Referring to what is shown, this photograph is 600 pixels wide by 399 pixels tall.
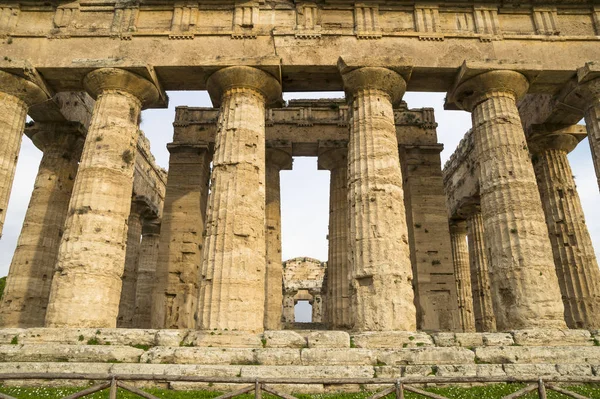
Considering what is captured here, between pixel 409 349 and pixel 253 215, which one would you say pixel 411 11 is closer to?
pixel 253 215

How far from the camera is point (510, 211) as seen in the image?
475 inches

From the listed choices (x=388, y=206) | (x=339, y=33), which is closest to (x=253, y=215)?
(x=388, y=206)

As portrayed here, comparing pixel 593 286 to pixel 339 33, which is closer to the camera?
pixel 339 33

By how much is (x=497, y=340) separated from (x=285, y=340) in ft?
15.7

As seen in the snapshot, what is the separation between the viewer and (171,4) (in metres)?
14.5

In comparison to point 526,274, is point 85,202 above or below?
above

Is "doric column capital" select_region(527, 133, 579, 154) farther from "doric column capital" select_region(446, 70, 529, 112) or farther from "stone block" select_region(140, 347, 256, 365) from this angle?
"stone block" select_region(140, 347, 256, 365)

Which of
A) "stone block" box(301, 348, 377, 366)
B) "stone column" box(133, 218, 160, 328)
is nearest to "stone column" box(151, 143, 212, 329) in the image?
"stone column" box(133, 218, 160, 328)

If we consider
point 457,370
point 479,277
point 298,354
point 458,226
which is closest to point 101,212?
point 298,354

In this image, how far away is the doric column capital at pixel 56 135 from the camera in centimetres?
1630

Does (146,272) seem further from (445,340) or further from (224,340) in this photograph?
(445,340)

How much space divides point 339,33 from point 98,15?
308 inches

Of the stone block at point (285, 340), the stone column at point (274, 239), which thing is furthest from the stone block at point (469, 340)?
the stone column at point (274, 239)

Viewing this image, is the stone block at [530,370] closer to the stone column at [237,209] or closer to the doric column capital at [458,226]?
the stone column at [237,209]
